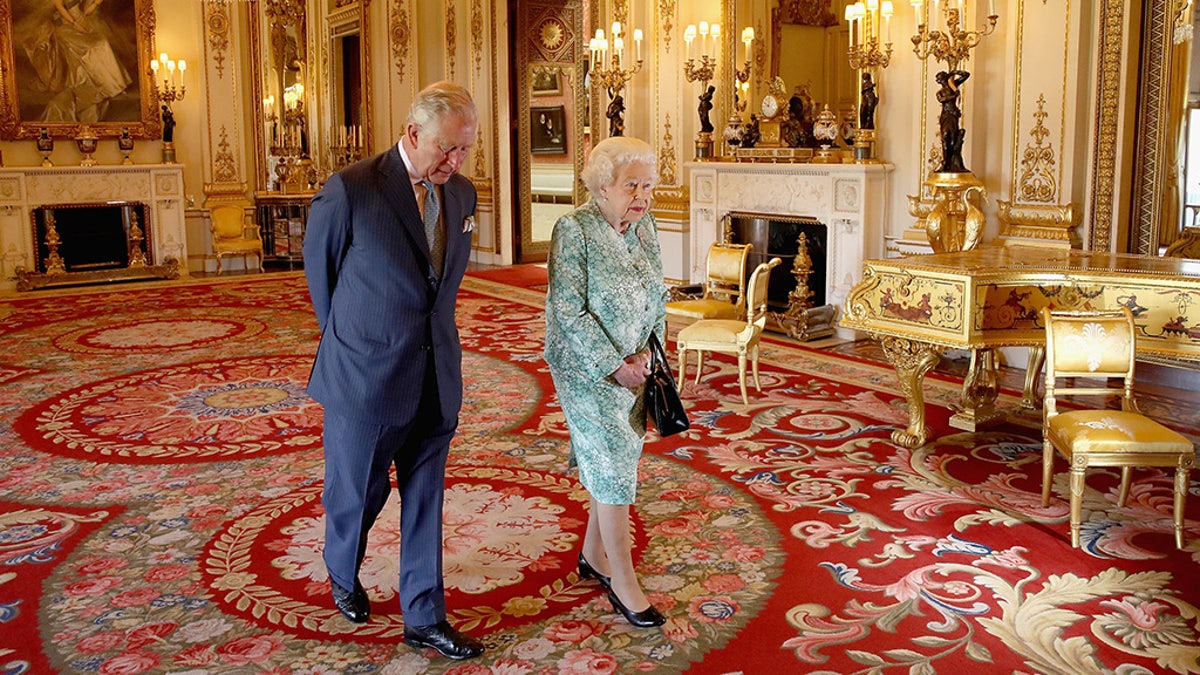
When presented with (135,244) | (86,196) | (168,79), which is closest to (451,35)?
(168,79)

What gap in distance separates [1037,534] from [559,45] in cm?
1035

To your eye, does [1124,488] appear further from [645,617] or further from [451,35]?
[451,35]

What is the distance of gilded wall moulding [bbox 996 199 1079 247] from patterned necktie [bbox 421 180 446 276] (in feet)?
16.8

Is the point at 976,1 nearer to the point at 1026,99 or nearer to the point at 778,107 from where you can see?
the point at 1026,99

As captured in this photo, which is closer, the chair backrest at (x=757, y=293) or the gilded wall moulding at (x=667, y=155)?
the chair backrest at (x=757, y=293)

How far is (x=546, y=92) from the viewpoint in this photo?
540 inches

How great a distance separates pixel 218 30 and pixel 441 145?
36.5 feet

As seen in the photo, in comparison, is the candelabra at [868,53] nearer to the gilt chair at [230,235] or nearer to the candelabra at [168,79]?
Result: the gilt chair at [230,235]

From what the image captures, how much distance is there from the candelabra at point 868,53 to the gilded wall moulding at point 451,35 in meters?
6.53

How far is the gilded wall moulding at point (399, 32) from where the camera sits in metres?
13.8

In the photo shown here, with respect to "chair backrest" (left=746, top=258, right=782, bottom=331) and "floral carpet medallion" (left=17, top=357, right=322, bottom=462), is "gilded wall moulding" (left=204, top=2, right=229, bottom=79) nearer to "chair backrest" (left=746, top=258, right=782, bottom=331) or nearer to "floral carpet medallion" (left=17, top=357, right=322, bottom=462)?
"floral carpet medallion" (left=17, top=357, right=322, bottom=462)

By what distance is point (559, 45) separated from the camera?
43.0ft

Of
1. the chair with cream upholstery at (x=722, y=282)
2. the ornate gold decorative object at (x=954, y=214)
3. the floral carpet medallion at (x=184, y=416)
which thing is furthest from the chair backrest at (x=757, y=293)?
the floral carpet medallion at (x=184, y=416)

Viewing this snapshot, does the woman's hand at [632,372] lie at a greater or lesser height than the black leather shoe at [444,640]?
greater
